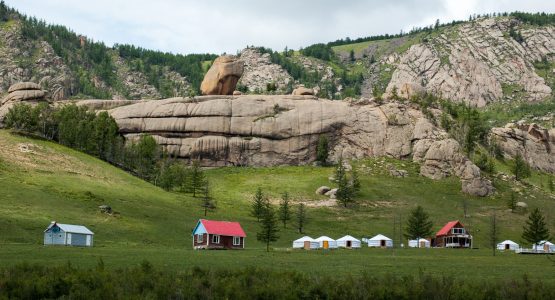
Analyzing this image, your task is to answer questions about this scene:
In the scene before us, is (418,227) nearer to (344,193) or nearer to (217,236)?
(344,193)

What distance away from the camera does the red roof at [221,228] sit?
10438cm

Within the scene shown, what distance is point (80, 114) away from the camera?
188 meters

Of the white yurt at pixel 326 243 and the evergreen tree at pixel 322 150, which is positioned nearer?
the white yurt at pixel 326 243

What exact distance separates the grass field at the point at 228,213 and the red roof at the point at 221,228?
156 inches

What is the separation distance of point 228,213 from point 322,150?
58.5 metres

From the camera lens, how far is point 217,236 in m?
106

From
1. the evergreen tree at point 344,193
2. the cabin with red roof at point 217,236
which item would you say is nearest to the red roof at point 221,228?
the cabin with red roof at point 217,236

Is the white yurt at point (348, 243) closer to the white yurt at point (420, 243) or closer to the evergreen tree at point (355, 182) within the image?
the white yurt at point (420, 243)

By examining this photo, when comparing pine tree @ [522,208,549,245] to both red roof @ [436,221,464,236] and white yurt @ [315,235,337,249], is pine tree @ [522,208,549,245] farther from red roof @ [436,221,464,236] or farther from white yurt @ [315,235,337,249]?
white yurt @ [315,235,337,249]

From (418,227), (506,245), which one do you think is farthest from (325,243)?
(506,245)

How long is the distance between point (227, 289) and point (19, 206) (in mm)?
71801

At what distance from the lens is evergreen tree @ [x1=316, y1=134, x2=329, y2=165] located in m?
188

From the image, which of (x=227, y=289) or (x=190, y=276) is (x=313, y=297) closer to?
(x=227, y=289)

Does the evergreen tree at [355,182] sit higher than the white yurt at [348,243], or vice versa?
the evergreen tree at [355,182]
